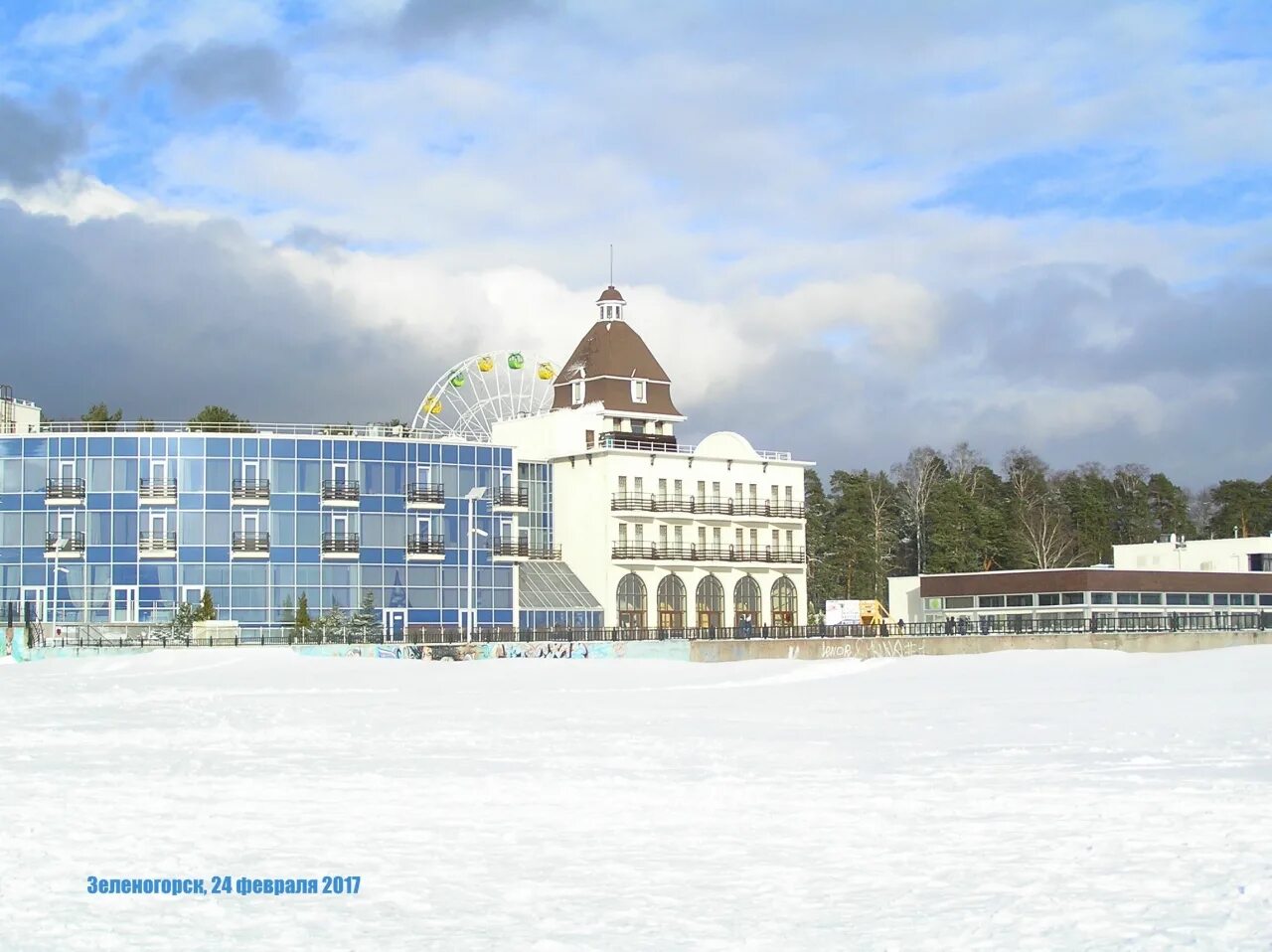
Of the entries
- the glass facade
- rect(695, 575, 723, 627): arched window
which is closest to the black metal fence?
the glass facade

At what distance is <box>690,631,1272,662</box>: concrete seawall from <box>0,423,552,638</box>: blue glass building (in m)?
17.6

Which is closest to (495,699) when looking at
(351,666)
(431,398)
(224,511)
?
(351,666)

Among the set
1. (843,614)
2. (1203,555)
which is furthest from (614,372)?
(1203,555)

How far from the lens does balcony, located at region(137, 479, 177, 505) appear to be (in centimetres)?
8800

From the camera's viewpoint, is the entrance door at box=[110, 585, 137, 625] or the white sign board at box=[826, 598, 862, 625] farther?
the white sign board at box=[826, 598, 862, 625]

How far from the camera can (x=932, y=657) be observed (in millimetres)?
76812

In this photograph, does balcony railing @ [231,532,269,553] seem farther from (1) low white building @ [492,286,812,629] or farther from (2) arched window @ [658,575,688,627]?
(2) arched window @ [658,575,688,627]

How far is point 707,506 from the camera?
103 m

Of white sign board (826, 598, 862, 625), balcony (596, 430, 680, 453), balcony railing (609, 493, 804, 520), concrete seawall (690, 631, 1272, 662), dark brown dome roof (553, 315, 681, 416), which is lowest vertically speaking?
concrete seawall (690, 631, 1272, 662)

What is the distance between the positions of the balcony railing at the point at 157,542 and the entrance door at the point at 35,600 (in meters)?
5.61

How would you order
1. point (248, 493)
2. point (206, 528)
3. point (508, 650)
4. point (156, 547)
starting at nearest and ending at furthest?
1. point (508, 650)
2. point (156, 547)
3. point (206, 528)
4. point (248, 493)

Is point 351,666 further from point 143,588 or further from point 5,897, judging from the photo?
point 5,897

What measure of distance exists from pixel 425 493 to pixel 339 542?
591 centimetres

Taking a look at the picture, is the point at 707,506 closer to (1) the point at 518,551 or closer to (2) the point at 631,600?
(2) the point at 631,600
